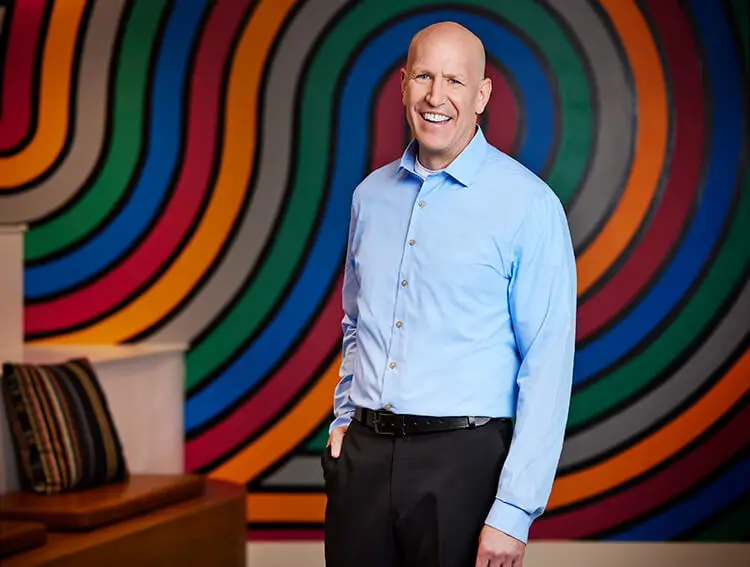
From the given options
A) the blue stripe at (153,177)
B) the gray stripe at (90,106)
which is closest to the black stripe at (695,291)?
the blue stripe at (153,177)

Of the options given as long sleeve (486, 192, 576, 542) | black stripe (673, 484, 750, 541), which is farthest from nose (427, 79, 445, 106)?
black stripe (673, 484, 750, 541)

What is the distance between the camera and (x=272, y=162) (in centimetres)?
419

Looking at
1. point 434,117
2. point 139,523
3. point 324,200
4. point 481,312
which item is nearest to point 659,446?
point 324,200

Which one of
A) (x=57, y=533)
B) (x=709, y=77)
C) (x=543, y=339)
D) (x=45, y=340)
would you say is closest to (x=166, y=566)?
(x=57, y=533)

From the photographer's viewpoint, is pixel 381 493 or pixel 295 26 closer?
pixel 381 493

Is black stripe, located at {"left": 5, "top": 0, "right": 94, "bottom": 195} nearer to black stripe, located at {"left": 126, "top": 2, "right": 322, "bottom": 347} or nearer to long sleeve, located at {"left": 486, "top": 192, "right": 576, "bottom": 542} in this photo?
black stripe, located at {"left": 126, "top": 2, "right": 322, "bottom": 347}

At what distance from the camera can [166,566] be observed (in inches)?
133

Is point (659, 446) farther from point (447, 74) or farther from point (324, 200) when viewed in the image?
point (447, 74)

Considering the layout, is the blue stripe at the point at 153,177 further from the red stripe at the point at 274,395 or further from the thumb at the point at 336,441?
the thumb at the point at 336,441

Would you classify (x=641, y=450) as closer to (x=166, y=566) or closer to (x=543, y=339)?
(x=166, y=566)

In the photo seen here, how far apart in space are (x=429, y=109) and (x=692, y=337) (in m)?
2.33

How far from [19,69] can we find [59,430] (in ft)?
5.06

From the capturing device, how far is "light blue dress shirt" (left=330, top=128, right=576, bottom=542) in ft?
6.61

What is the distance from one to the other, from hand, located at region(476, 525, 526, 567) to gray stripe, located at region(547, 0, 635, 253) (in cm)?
227
